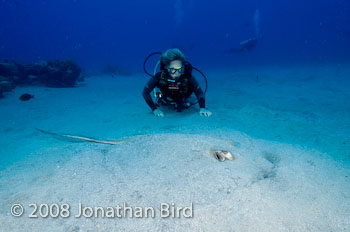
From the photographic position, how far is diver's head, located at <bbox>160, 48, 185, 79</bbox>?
5.05 m

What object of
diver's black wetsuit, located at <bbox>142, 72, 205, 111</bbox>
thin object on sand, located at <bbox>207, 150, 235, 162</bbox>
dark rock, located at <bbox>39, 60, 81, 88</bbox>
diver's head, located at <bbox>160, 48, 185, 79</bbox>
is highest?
diver's head, located at <bbox>160, 48, 185, 79</bbox>

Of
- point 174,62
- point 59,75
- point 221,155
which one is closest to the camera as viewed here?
point 221,155

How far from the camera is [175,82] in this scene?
5.44 meters

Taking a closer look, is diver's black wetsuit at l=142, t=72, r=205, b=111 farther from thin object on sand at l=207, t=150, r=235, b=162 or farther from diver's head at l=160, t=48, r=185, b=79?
thin object on sand at l=207, t=150, r=235, b=162

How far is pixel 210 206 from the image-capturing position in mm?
1811

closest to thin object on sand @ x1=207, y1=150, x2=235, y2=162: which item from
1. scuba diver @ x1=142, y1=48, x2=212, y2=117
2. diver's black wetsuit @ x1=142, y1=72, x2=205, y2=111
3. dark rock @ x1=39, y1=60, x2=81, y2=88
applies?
scuba diver @ x1=142, y1=48, x2=212, y2=117

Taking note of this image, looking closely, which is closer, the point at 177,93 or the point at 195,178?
the point at 195,178

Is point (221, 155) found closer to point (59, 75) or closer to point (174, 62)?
point (174, 62)

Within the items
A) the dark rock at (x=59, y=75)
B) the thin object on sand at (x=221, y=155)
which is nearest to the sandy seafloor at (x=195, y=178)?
the thin object on sand at (x=221, y=155)

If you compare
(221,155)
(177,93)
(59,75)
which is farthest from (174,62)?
(59,75)

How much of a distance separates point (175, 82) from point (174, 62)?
59cm

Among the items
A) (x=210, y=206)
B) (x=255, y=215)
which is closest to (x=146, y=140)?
(x=210, y=206)

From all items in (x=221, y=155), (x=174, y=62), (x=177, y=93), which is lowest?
(x=177, y=93)

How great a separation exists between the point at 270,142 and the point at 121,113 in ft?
15.6
